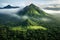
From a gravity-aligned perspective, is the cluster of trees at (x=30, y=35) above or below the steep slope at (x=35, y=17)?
below

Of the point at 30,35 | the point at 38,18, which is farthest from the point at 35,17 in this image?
the point at 30,35

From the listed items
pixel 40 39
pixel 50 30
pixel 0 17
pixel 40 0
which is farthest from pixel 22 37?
pixel 40 0

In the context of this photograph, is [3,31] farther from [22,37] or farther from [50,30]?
[50,30]

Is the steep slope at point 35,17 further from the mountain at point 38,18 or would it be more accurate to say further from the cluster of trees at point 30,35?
the cluster of trees at point 30,35

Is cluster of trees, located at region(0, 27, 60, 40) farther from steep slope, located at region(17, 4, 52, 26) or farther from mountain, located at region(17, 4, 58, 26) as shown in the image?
steep slope, located at region(17, 4, 52, 26)

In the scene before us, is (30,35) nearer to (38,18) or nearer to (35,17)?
(38,18)

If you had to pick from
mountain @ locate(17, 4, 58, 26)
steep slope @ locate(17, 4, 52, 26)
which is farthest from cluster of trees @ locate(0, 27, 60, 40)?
steep slope @ locate(17, 4, 52, 26)

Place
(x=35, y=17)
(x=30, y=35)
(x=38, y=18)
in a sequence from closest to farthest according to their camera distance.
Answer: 1. (x=38, y=18)
2. (x=30, y=35)
3. (x=35, y=17)

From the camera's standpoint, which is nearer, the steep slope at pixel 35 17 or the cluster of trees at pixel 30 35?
the steep slope at pixel 35 17

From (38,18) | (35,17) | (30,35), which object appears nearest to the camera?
(38,18)

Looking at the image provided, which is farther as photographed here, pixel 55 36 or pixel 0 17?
pixel 55 36

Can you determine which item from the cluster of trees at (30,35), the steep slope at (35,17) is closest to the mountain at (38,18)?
the steep slope at (35,17)
